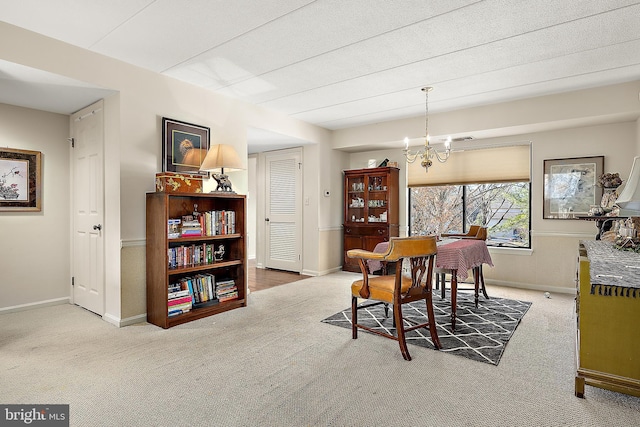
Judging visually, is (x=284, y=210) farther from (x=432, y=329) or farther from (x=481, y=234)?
(x=432, y=329)

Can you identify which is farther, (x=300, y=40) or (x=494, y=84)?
(x=494, y=84)

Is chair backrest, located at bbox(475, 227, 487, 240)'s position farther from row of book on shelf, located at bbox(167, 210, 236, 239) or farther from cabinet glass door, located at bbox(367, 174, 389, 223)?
row of book on shelf, located at bbox(167, 210, 236, 239)

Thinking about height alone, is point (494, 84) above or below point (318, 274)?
above

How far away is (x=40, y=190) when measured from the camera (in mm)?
3957

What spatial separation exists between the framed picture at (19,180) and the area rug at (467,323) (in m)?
3.50

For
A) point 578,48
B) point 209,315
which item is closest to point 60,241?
point 209,315

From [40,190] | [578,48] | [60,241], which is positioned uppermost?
[578,48]

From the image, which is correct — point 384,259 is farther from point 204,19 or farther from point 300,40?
point 204,19

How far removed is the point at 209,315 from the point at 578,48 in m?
4.31

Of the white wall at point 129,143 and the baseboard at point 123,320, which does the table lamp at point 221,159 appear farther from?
the baseboard at point 123,320

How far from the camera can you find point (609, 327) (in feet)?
6.66

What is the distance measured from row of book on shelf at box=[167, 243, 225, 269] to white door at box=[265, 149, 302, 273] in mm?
2335

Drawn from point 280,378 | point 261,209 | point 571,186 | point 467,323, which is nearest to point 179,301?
point 280,378

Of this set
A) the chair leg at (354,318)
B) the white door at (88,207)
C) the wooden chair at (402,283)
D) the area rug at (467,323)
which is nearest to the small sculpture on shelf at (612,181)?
the area rug at (467,323)
